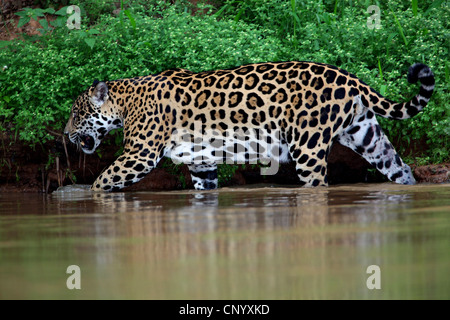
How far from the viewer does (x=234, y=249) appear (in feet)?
12.0

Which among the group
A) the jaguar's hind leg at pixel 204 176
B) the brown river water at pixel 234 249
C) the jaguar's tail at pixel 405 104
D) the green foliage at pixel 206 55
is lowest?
the brown river water at pixel 234 249

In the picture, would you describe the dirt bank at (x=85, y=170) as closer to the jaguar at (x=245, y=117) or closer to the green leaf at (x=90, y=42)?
the jaguar at (x=245, y=117)

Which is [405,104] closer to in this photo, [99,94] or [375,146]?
[375,146]

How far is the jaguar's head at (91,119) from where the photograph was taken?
8.08m

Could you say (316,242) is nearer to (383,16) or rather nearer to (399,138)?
(399,138)

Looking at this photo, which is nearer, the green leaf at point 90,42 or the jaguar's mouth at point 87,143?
the jaguar's mouth at point 87,143

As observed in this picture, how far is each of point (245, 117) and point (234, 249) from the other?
395 cm

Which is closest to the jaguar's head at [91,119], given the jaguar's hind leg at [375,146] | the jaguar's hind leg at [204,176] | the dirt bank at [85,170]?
the dirt bank at [85,170]

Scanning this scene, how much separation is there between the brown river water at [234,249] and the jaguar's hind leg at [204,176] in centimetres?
217

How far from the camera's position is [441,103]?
27.7 ft

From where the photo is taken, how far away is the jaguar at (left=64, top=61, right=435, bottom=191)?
7.21 meters

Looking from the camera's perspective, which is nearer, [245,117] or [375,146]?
[245,117]

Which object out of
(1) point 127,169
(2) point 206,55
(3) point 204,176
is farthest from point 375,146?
(1) point 127,169
